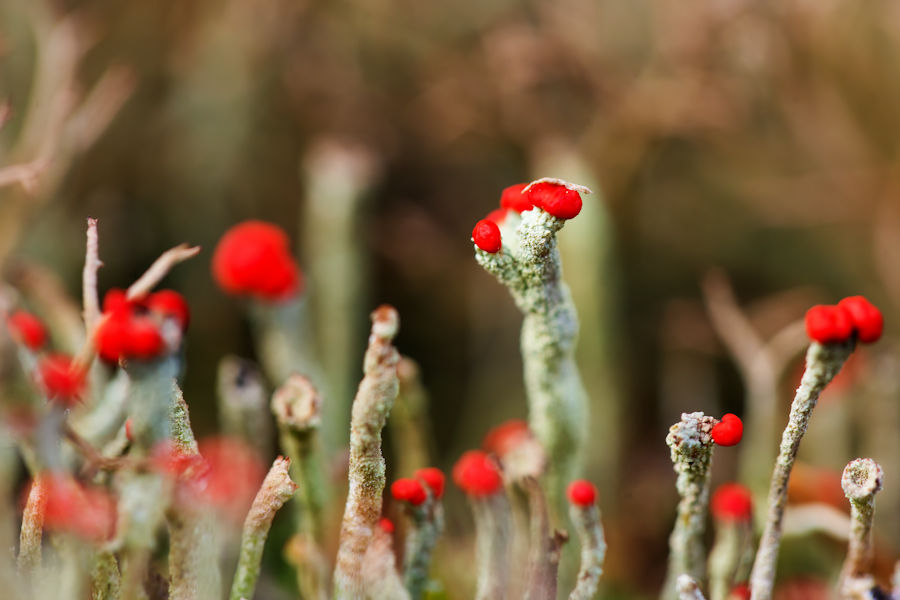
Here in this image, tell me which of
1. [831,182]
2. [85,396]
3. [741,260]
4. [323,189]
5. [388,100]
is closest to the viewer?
[85,396]

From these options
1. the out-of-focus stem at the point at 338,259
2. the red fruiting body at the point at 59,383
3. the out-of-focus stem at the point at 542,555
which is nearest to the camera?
the red fruiting body at the point at 59,383

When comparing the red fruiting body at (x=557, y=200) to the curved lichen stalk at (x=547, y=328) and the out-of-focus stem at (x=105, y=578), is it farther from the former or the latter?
the out-of-focus stem at (x=105, y=578)

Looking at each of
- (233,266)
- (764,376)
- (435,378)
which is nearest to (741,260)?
(435,378)

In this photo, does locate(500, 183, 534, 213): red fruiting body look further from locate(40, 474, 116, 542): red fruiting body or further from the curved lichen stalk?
locate(40, 474, 116, 542): red fruiting body

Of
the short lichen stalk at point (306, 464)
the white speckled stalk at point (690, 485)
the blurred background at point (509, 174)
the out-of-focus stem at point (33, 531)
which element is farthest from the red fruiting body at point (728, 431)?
the blurred background at point (509, 174)

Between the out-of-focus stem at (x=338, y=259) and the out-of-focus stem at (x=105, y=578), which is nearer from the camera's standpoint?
the out-of-focus stem at (x=105, y=578)

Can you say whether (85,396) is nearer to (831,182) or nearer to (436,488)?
(436,488)
